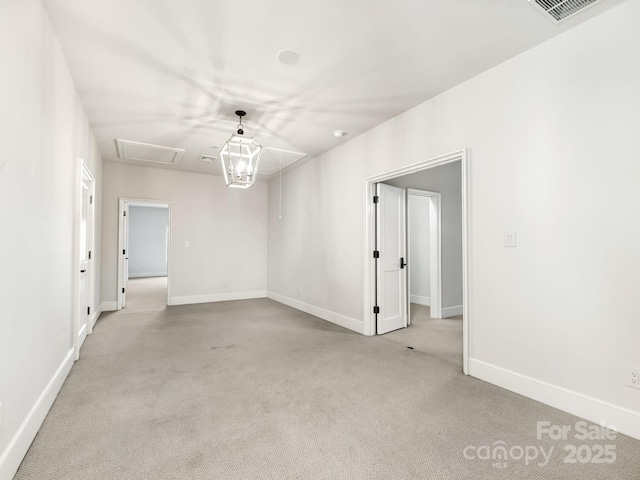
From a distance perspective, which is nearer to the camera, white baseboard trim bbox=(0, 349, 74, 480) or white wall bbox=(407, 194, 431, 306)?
white baseboard trim bbox=(0, 349, 74, 480)

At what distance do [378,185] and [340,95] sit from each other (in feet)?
4.56

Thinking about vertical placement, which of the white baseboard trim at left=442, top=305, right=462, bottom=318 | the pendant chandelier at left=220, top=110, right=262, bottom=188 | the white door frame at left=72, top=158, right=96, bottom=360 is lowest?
the white baseboard trim at left=442, top=305, right=462, bottom=318

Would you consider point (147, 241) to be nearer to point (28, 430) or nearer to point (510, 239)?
point (28, 430)

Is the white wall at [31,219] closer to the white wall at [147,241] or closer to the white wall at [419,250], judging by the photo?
the white wall at [419,250]

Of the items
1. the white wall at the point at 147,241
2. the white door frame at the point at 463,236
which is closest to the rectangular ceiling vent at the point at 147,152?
the white door frame at the point at 463,236

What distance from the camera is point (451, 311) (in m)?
5.26

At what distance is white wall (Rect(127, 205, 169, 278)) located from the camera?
435 inches

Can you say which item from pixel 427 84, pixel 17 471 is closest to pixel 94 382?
pixel 17 471

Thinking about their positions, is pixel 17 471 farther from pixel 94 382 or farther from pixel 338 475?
pixel 338 475

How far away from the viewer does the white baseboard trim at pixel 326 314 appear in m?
4.28

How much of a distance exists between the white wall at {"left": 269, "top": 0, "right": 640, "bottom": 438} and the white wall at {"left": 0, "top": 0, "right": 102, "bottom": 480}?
3.19 m

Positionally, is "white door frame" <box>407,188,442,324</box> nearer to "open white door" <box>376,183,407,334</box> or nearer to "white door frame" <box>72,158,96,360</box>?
"open white door" <box>376,183,407,334</box>

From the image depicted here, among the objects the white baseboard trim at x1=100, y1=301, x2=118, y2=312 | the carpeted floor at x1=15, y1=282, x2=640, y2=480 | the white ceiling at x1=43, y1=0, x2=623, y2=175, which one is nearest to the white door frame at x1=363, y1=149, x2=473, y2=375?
the carpeted floor at x1=15, y1=282, x2=640, y2=480

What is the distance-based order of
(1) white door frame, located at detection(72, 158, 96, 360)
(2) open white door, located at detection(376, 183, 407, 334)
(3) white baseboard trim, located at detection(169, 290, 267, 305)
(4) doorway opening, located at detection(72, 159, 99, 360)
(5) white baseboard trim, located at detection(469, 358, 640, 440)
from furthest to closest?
(3) white baseboard trim, located at detection(169, 290, 267, 305)
(2) open white door, located at detection(376, 183, 407, 334)
(4) doorway opening, located at detection(72, 159, 99, 360)
(1) white door frame, located at detection(72, 158, 96, 360)
(5) white baseboard trim, located at detection(469, 358, 640, 440)
